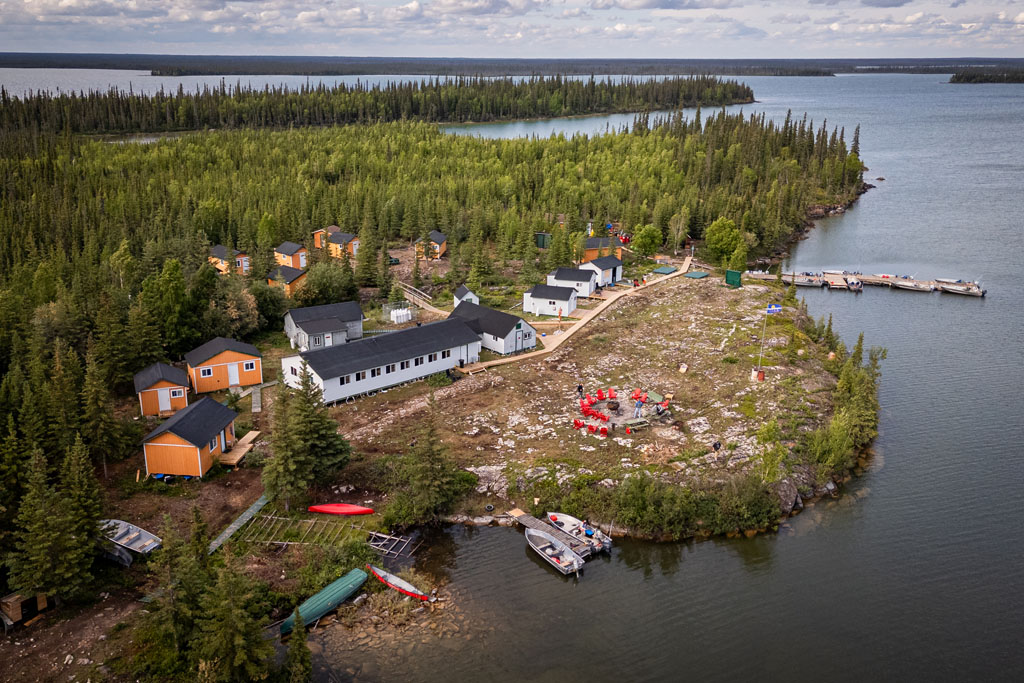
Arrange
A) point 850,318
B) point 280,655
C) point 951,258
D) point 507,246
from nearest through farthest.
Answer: point 280,655 < point 850,318 < point 507,246 < point 951,258

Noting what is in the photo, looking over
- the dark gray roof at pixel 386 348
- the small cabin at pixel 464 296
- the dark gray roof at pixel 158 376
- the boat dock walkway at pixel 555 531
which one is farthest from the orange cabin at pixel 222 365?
the boat dock walkway at pixel 555 531

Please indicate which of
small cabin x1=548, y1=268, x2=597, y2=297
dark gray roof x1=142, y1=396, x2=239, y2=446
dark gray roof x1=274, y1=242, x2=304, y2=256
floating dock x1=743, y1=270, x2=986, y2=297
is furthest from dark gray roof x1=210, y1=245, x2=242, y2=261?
floating dock x1=743, y1=270, x2=986, y2=297

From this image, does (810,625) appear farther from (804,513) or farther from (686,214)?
(686,214)

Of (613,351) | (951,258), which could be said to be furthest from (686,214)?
(613,351)

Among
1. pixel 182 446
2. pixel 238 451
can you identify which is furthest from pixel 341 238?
pixel 182 446

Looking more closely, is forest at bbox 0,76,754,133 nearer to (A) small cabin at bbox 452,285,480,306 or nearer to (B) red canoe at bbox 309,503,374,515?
(A) small cabin at bbox 452,285,480,306

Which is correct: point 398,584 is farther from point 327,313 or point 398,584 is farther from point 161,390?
point 327,313
